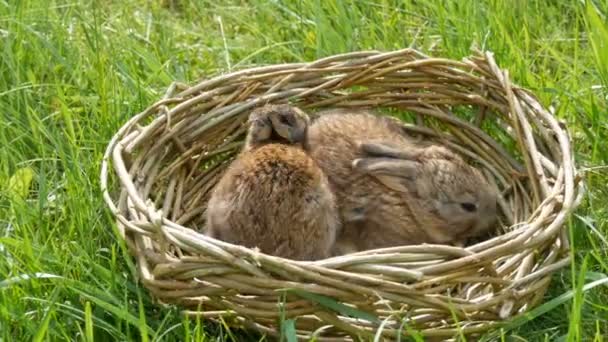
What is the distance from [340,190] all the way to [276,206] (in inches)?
27.6

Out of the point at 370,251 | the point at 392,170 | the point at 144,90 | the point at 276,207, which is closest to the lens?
the point at 370,251

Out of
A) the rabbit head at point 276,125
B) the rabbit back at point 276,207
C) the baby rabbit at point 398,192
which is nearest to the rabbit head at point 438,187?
the baby rabbit at point 398,192

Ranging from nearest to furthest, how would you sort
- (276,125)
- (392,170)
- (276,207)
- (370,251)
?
(370,251) → (276,207) → (276,125) → (392,170)

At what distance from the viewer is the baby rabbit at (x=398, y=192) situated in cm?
489

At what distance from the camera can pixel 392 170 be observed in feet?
16.3

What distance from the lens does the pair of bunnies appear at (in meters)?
4.43

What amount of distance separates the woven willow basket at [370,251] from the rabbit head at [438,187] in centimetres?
15

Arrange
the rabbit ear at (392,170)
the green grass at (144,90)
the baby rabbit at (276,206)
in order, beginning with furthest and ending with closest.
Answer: the rabbit ear at (392,170)
the baby rabbit at (276,206)
the green grass at (144,90)

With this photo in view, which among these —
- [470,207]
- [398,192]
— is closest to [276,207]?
[398,192]

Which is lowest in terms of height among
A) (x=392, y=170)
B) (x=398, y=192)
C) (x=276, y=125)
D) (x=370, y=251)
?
(x=398, y=192)

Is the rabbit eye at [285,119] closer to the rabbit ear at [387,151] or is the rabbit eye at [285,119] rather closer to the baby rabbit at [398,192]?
the baby rabbit at [398,192]

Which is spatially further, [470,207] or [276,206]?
[470,207]

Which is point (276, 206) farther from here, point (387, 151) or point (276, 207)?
point (387, 151)

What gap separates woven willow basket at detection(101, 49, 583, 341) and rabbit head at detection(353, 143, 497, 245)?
0.15 metres
